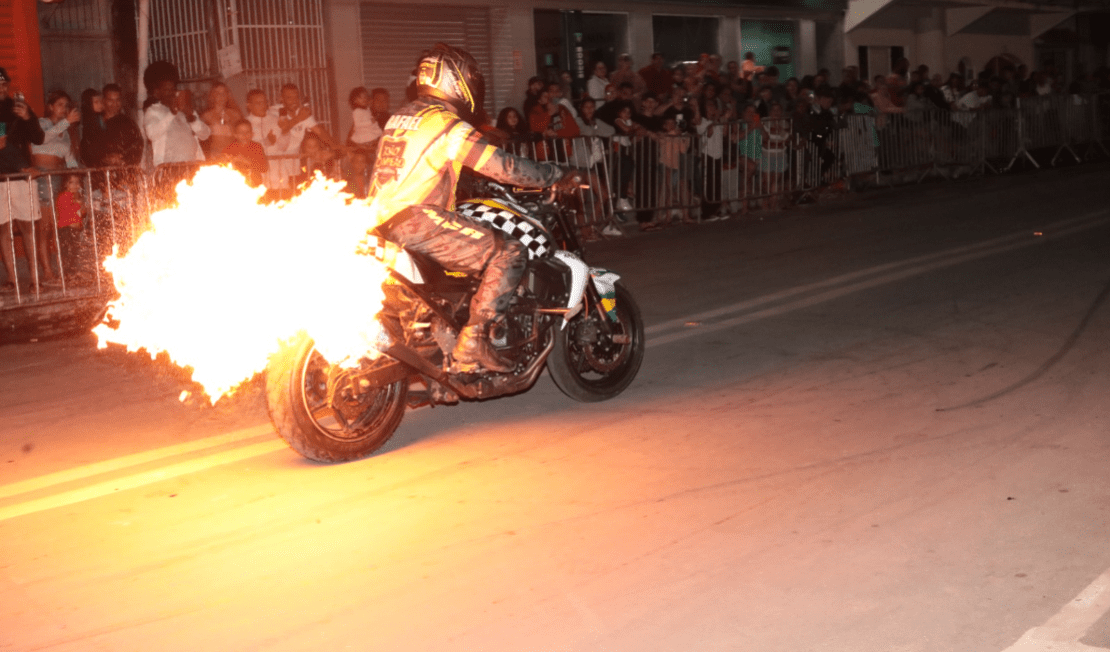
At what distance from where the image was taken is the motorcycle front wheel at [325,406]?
6.17 m

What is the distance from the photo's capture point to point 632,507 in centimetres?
570

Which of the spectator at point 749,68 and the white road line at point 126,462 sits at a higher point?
the spectator at point 749,68

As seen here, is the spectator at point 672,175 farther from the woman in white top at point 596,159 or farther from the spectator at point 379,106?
the spectator at point 379,106

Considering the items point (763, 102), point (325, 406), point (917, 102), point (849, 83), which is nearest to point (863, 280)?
point (325, 406)

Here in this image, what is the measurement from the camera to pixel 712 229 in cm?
1725

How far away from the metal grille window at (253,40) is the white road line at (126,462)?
11407 mm

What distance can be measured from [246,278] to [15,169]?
289 inches

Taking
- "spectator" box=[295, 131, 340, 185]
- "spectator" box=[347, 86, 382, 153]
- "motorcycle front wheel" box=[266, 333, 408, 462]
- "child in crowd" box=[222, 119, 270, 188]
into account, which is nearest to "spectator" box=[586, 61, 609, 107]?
"spectator" box=[347, 86, 382, 153]

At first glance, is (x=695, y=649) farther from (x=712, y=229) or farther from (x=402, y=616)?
(x=712, y=229)

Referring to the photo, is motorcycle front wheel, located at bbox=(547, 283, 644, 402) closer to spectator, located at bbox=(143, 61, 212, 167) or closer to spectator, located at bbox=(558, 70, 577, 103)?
spectator, located at bbox=(143, 61, 212, 167)

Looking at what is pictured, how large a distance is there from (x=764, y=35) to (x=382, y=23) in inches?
436

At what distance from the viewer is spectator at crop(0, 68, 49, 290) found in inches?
475

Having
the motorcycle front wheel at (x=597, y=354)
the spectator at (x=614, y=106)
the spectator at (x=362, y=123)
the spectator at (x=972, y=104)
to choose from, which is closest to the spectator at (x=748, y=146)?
the spectator at (x=614, y=106)

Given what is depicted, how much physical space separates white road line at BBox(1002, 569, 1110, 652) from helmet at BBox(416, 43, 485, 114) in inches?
142
